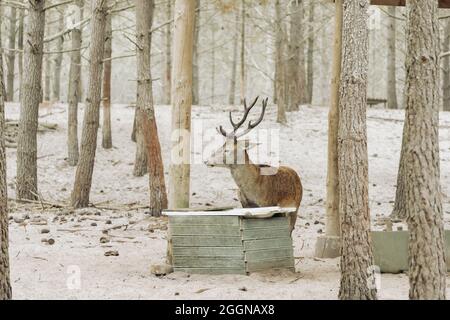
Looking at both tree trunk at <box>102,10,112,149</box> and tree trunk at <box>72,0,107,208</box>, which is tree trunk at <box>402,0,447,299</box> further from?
tree trunk at <box>102,10,112,149</box>

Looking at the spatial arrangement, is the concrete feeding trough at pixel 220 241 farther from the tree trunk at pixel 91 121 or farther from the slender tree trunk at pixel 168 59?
the slender tree trunk at pixel 168 59

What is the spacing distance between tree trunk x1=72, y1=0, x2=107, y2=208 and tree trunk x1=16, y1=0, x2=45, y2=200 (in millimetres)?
1148

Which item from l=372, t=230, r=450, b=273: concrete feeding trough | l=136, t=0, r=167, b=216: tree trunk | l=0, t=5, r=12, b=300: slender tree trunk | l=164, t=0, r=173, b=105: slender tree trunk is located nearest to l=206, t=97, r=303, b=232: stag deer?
l=372, t=230, r=450, b=273: concrete feeding trough

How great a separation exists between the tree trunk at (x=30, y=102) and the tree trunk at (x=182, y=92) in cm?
621

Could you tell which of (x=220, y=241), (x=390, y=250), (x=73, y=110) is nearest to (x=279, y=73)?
(x=73, y=110)

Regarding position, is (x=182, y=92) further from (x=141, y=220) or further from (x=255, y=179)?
(x=141, y=220)

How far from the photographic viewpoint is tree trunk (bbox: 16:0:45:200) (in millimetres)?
13477

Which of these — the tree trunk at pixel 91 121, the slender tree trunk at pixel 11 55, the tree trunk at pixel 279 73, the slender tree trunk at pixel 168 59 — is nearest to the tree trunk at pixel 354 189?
the tree trunk at pixel 91 121

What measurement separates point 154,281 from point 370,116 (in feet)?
52.5

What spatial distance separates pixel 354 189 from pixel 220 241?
6.38 ft

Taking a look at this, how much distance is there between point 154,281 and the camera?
7.33 meters

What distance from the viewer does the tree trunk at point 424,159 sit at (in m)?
5.32
